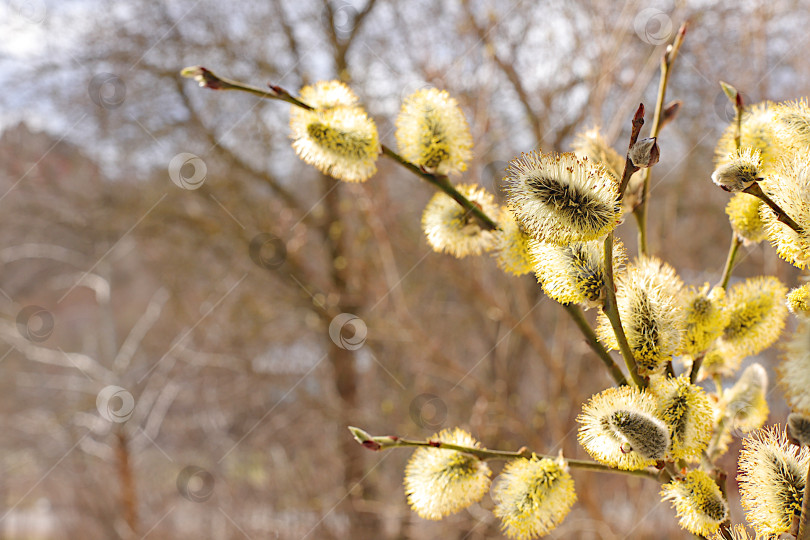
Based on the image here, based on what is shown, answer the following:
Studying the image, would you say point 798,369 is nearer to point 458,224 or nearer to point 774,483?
point 774,483

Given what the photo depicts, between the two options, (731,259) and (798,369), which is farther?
(731,259)

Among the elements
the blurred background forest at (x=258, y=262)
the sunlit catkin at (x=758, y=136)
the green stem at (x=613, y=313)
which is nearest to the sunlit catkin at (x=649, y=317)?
the green stem at (x=613, y=313)

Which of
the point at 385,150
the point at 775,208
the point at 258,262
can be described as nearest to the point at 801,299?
the point at 775,208

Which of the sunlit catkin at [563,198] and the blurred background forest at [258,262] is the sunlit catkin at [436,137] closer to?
the sunlit catkin at [563,198]

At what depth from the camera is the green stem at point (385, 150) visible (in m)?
0.39

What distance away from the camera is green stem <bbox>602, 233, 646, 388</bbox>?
0.32 meters

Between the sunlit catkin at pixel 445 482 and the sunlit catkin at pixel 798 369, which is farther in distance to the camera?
the sunlit catkin at pixel 445 482

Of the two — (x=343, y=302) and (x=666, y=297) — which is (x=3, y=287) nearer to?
(x=343, y=302)

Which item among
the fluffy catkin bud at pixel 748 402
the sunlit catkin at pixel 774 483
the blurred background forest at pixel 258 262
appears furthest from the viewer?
the blurred background forest at pixel 258 262

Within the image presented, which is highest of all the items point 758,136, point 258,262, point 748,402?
point 258,262

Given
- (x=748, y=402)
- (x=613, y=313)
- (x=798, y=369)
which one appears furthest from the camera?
(x=748, y=402)

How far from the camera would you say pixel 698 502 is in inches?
13.6

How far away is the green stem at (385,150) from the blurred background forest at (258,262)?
121cm

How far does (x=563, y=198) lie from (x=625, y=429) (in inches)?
5.1
